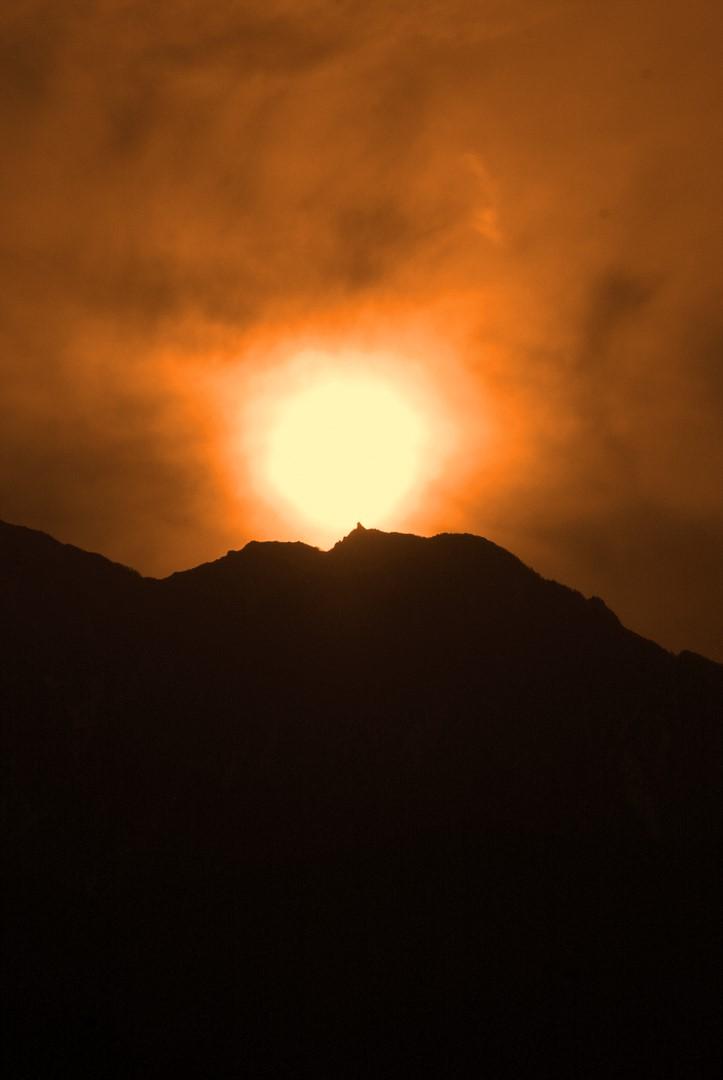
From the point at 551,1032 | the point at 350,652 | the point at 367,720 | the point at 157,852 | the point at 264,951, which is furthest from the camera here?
the point at 350,652

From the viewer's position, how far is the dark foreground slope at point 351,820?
311 feet

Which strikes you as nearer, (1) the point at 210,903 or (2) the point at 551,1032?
(2) the point at 551,1032

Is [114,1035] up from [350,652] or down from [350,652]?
down

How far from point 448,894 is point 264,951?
1716cm

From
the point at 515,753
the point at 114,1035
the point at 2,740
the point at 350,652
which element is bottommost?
the point at 114,1035

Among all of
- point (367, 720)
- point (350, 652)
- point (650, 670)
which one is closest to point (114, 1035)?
point (367, 720)

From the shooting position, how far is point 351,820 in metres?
111

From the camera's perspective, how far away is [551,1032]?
306 feet

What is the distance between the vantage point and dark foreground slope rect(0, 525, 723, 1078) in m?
94.8

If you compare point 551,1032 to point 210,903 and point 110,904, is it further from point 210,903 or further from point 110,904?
point 110,904

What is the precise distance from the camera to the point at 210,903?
105m

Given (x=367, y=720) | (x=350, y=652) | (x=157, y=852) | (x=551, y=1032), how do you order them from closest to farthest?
(x=551, y=1032) → (x=157, y=852) → (x=367, y=720) → (x=350, y=652)

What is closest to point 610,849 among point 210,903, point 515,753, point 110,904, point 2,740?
point 515,753

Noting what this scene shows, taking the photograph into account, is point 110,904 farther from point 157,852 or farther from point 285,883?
point 285,883
